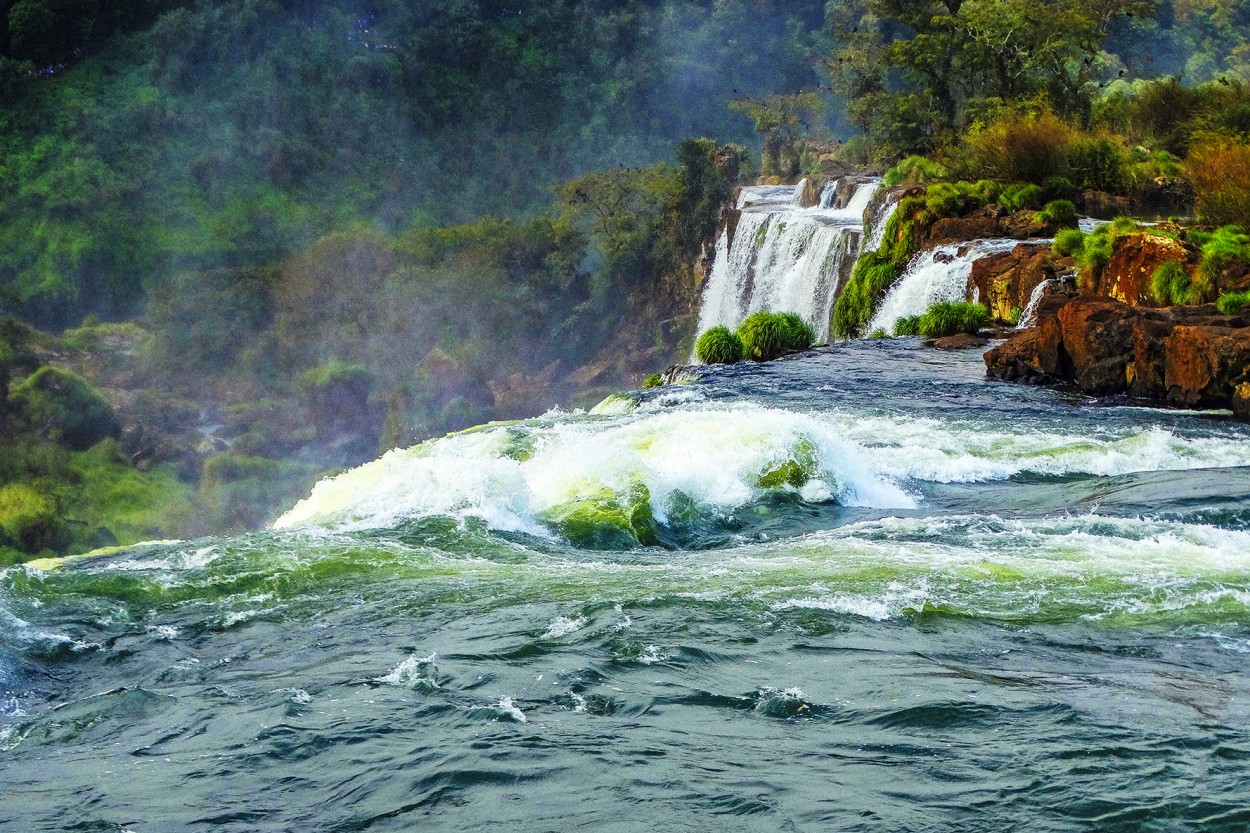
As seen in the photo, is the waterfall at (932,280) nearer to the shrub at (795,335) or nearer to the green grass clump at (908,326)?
the green grass clump at (908,326)

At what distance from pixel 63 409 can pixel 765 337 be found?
2262cm

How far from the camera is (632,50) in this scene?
63.1 metres

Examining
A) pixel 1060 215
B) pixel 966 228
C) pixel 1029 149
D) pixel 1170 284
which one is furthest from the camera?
pixel 1029 149

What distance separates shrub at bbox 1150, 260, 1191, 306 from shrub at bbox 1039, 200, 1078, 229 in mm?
5900

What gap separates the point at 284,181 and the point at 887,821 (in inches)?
2006

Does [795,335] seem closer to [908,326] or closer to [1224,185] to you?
[908,326]

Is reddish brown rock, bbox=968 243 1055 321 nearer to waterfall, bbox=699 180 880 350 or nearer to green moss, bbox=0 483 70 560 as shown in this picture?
waterfall, bbox=699 180 880 350

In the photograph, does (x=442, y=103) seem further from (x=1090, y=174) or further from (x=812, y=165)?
(x=1090, y=174)

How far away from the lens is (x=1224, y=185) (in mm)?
20781

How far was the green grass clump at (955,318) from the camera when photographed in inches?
848

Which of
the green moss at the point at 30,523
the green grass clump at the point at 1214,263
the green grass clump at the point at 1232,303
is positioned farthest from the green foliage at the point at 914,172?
the green moss at the point at 30,523

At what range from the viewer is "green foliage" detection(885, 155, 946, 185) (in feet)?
107

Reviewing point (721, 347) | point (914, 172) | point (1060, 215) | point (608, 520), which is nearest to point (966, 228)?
point (1060, 215)

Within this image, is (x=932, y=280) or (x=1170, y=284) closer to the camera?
(x=1170, y=284)
